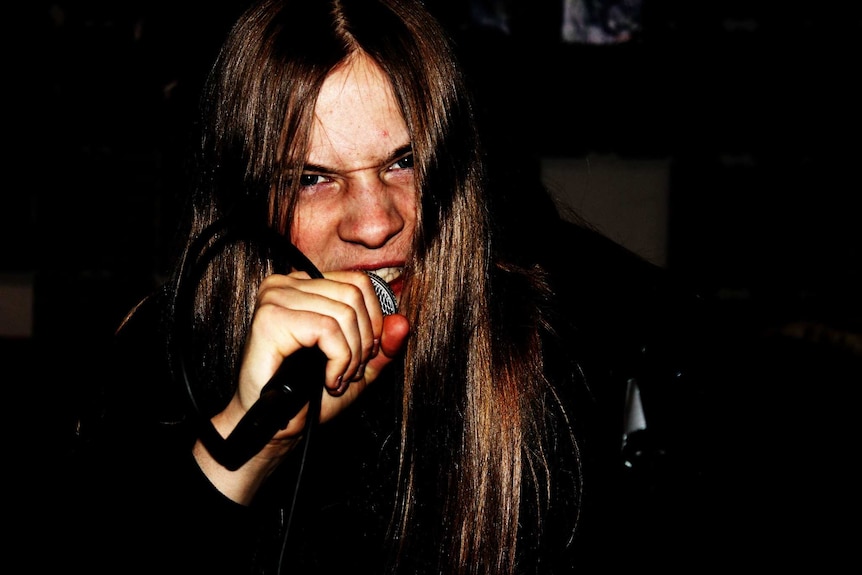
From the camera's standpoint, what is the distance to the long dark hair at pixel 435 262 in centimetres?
98

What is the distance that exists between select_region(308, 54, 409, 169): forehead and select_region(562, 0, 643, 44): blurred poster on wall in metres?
2.03

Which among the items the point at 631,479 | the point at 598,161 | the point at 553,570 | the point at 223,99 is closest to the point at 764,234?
the point at 598,161

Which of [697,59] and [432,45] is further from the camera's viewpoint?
[697,59]

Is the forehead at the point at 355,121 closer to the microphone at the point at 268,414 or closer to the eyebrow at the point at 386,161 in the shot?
the eyebrow at the point at 386,161

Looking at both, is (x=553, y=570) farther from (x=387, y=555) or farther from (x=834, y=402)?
(x=834, y=402)

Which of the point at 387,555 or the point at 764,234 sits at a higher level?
the point at 764,234

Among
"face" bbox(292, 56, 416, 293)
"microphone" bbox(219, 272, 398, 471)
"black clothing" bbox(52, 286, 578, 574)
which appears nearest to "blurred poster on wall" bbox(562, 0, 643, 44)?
"face" bbox(292, 56, 416, 293)

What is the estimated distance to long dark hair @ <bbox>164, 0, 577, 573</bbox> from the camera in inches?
38.5

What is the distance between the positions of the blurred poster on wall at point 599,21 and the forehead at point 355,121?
2.03 metres

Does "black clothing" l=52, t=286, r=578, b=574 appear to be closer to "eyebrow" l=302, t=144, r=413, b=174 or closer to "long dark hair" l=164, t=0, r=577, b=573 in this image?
"long dark hair" l=164, t=0, r=577, b=573

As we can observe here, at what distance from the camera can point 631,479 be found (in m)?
1.10

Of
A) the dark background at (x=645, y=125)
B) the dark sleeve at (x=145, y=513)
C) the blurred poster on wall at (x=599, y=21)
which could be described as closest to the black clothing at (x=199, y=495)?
the dark sleeve at (x=145, y=513)

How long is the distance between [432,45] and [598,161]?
195cm

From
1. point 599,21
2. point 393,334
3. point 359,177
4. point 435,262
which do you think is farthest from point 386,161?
point 599,21
